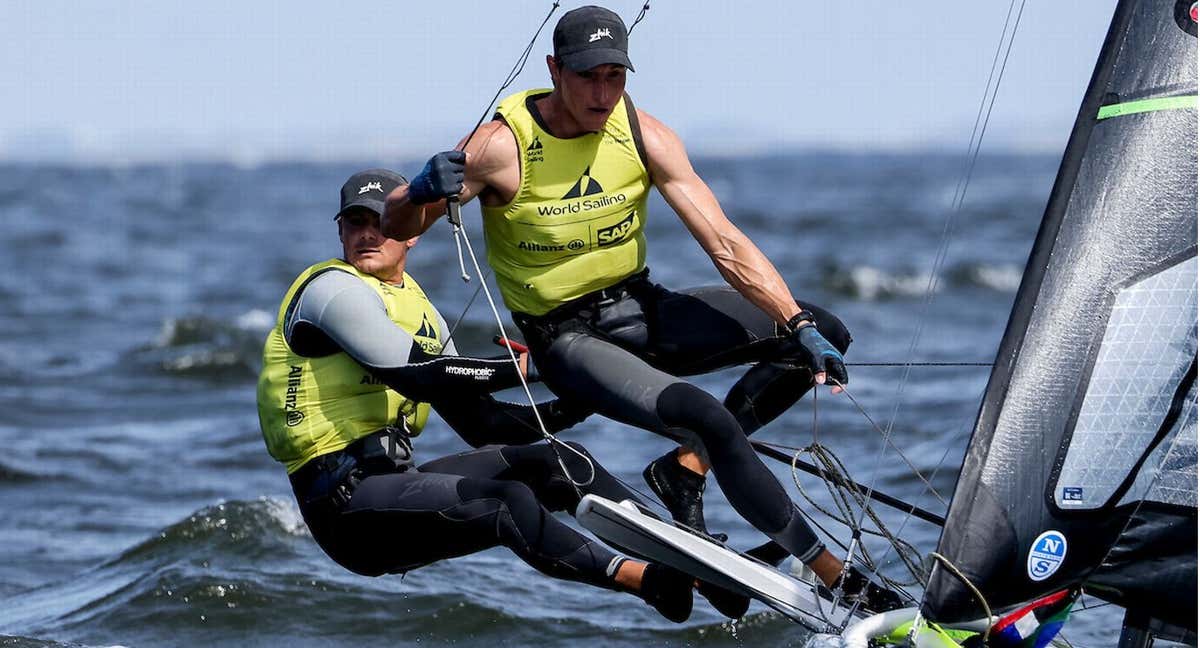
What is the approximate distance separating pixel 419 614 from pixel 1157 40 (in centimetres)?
438

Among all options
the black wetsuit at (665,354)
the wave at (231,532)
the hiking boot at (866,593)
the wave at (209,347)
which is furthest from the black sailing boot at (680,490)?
the wave at (209,347)

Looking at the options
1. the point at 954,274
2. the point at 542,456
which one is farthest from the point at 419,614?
the point at 954,274

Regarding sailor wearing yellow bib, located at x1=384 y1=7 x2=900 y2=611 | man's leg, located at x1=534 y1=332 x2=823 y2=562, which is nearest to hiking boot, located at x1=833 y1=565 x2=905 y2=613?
sailor wearing yellow bib, located at x1=384 y1=7 x2=900 y2=611

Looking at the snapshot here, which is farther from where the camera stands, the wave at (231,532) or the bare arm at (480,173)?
the wave at (231,532)

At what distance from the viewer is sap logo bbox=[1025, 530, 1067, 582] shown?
185 inches

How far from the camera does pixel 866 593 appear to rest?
5.18m

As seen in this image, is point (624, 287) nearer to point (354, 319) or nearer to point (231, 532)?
point (354, 319)

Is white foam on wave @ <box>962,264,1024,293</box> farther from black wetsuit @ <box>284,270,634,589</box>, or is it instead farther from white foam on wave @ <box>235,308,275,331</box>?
black wetsuit @ <box>284,270,634,589</box>

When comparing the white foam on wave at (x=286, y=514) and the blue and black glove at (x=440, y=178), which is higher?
the blue and black glove at (x=440, y=178)

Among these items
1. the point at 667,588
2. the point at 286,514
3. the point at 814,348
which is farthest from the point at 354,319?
the point at 286,514

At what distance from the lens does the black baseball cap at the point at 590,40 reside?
17.2 ft

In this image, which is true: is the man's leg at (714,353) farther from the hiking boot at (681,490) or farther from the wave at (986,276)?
the wave at (986,276)

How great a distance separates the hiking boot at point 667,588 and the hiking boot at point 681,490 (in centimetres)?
20

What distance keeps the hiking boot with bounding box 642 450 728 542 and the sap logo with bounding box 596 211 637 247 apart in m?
0.73
